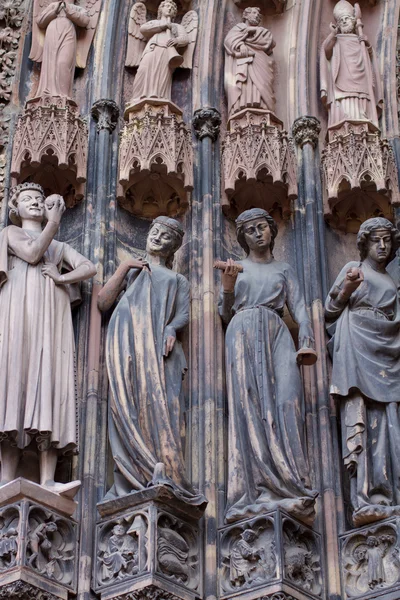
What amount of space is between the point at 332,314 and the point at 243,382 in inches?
44.5

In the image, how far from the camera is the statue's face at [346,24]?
45.5 ft

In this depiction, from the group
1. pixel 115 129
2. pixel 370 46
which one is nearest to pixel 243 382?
pixel 115 129

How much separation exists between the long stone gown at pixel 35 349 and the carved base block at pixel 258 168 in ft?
5.73

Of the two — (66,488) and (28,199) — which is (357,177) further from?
(66,488)

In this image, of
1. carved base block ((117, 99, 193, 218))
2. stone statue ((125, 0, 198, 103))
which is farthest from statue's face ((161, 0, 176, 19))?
carved base block ((117, 99, 193, 218))

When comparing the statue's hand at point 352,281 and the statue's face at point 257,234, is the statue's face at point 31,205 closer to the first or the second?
the statue's face at point 257,234

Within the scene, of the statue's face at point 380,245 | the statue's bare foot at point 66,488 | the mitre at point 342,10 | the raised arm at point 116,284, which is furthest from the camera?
the mitre at point 342,10

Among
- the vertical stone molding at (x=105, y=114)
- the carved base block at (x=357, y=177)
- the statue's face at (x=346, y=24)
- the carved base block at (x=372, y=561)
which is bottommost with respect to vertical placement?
the carved base block at (x=372, y=561)

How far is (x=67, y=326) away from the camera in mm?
11688

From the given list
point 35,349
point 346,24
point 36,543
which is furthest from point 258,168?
point 36,543

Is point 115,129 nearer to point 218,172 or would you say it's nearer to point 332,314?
point 218,172

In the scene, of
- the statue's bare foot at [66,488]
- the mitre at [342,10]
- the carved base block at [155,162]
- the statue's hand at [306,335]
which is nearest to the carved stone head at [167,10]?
the carved base block at [155,162]

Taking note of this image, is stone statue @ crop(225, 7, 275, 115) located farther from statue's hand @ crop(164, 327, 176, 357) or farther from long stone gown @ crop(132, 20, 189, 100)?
statue's hand @ crop(164, 327, 176, 357)

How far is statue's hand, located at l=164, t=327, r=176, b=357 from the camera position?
11555 mm
